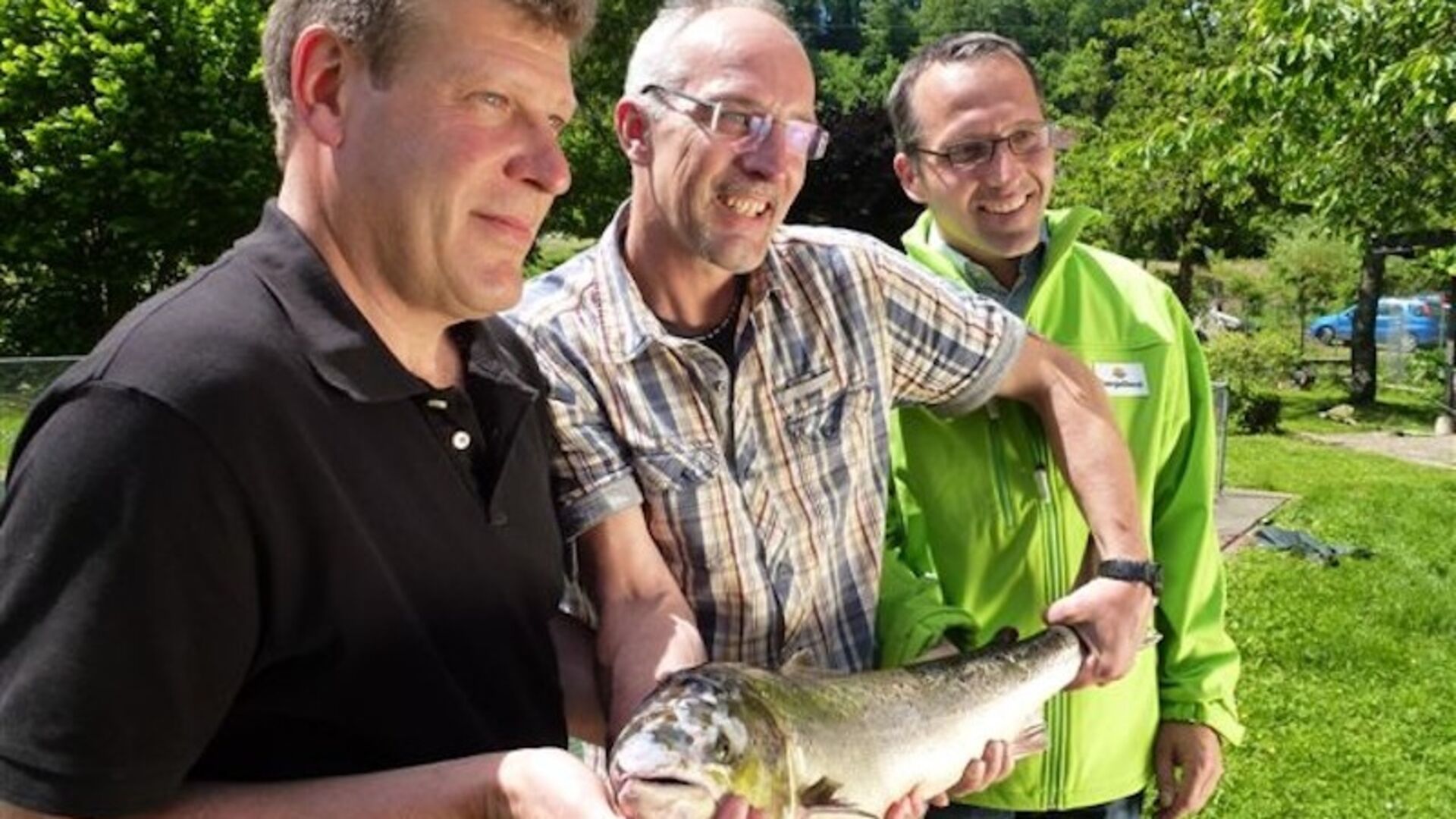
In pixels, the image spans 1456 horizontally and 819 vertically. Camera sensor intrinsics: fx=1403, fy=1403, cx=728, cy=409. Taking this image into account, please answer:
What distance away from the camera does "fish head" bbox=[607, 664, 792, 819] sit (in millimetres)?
1844

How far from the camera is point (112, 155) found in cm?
2420

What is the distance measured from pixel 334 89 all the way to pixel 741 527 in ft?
3.95

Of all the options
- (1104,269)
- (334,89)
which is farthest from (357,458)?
(1104,269)

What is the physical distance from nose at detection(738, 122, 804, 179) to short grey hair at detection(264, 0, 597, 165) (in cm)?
72

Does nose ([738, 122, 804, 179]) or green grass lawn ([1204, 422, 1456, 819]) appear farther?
green grass lawn ([1204, 422, 1456, 819])

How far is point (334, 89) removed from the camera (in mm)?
1963

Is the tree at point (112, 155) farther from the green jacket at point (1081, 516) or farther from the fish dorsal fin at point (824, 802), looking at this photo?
the fish dorsal fin at point (824, 802)

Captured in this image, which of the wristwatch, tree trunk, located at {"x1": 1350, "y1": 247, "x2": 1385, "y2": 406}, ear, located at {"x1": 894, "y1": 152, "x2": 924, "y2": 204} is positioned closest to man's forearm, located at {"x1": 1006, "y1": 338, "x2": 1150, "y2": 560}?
the wristwatch

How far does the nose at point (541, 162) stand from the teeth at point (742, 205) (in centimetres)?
63

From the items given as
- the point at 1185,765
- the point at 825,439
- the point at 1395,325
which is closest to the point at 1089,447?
the point at 825,439

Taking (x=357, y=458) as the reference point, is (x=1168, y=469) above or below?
below

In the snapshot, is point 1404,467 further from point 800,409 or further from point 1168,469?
point 800,409

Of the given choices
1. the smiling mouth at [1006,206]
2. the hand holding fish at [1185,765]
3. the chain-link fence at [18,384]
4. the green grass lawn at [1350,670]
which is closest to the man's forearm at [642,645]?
the smiling mouth at [1006,206]

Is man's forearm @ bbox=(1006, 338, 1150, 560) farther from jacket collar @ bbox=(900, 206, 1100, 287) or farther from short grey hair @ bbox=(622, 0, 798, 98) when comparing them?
short grey hair @ bbox=(622, 0, 798, 98)
